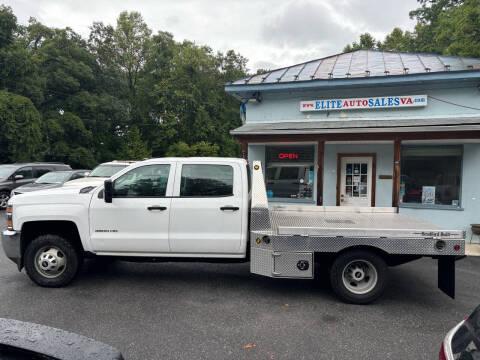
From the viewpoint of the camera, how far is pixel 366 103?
10211 mm

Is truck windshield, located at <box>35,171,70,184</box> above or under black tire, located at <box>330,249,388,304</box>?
above

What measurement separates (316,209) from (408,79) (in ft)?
20.5

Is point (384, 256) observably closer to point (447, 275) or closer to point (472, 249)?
point (447, 275)

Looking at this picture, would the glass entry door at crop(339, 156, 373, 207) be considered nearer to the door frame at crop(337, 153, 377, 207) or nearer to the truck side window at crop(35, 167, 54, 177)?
the door frame at crop(337, 153, 377, 207)

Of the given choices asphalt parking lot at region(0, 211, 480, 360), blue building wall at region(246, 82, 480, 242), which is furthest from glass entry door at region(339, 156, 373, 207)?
asphalt parking lot at region(0, 211, 480, 360)

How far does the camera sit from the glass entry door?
34.2ft

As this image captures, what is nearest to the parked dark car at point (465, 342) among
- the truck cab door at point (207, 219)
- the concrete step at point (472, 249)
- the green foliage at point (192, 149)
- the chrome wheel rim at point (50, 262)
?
the truck cab door at point (207, 219)

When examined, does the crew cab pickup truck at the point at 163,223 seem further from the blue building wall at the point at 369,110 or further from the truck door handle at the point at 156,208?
the blue building wall at the point at 369,110

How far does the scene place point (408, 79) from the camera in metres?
9.69

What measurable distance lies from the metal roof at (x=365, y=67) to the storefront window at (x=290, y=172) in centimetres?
230

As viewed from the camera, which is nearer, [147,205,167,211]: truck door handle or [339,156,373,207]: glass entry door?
[147,205,167,211]: truck door handle

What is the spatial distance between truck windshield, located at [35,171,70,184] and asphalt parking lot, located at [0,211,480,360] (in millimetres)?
7092

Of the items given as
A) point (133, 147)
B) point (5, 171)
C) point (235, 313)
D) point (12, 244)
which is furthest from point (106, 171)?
point (133, 147)

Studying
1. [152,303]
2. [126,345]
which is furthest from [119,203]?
[126,345]
